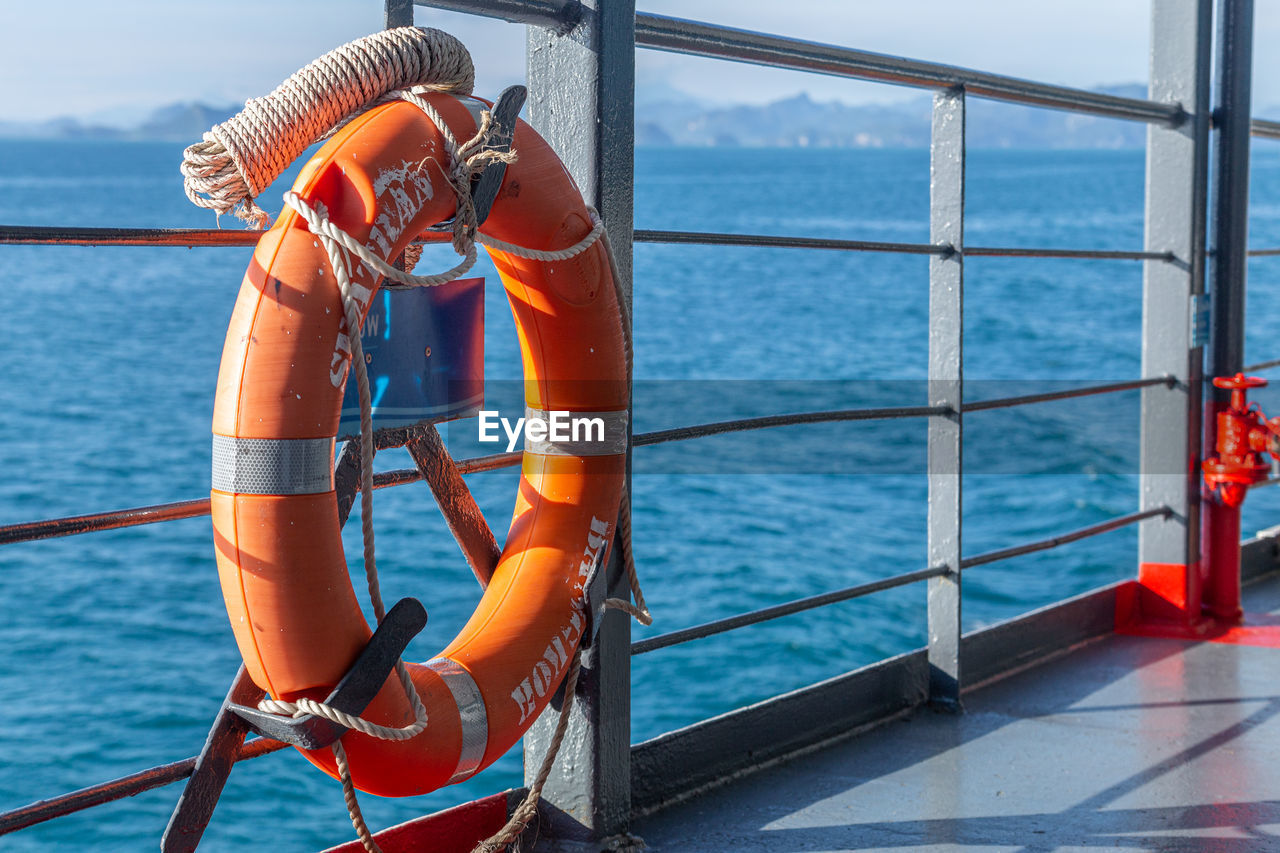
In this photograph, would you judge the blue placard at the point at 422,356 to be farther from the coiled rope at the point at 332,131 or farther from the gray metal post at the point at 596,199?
the gray metal post at the point at 596,199

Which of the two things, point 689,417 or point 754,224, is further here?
point 754,224

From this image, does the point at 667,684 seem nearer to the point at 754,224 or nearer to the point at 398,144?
the point at 398,144

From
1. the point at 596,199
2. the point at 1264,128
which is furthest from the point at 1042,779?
the point at 1264,128

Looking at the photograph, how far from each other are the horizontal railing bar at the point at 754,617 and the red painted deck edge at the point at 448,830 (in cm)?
29

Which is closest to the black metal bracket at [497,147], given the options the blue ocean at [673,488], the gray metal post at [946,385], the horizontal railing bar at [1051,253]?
the horizontal railing bar at [1051,253]

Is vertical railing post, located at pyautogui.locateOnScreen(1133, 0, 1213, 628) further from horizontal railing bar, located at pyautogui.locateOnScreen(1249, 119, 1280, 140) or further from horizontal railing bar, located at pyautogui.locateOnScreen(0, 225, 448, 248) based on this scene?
horizontal railing bar, located at pyautogui.locateOnScreen(0, 225, 448, 248)

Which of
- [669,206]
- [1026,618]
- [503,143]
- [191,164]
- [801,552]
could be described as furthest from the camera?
[669,206]

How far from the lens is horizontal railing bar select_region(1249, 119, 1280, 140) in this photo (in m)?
3.08

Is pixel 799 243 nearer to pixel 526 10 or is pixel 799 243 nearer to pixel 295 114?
pixel 526 10

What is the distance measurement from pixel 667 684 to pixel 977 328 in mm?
19608

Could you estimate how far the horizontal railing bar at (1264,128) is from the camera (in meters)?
3.08

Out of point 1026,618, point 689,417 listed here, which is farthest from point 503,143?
point 689,417

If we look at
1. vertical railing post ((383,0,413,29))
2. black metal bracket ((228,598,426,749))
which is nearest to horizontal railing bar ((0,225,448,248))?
vertical railing post ((383,0,413,29))

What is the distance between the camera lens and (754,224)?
42.8 m
